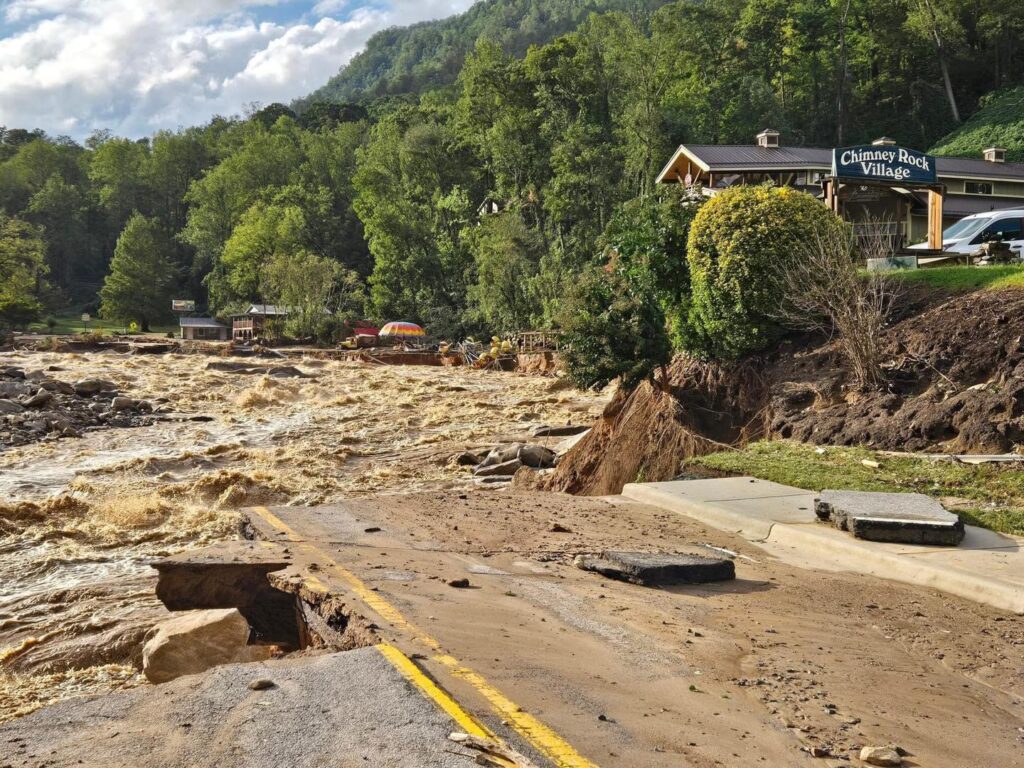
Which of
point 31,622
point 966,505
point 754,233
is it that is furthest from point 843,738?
point 754,233

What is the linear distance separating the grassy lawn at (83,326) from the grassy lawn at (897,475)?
84.4m

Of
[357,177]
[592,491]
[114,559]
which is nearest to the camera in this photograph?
[114,559]

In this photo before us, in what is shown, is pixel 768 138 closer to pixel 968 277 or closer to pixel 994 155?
pixel 994 155

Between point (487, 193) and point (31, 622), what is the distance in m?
76.1

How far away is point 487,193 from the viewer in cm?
8225

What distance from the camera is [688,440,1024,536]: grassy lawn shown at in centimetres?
971

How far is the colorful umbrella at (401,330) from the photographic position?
6550 centimetres

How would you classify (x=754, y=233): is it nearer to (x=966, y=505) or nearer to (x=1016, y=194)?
(x=966, y=505)

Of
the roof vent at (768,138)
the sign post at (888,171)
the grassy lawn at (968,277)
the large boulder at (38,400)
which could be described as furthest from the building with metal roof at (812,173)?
the large boulder at (38,400)

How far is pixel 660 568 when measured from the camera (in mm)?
7648

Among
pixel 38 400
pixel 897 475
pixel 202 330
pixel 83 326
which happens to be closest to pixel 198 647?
pixel 897 475

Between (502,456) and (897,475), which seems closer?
(897,475)

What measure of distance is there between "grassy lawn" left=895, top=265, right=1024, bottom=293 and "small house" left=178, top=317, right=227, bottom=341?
77898 millimetres

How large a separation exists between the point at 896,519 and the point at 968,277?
9229mm
